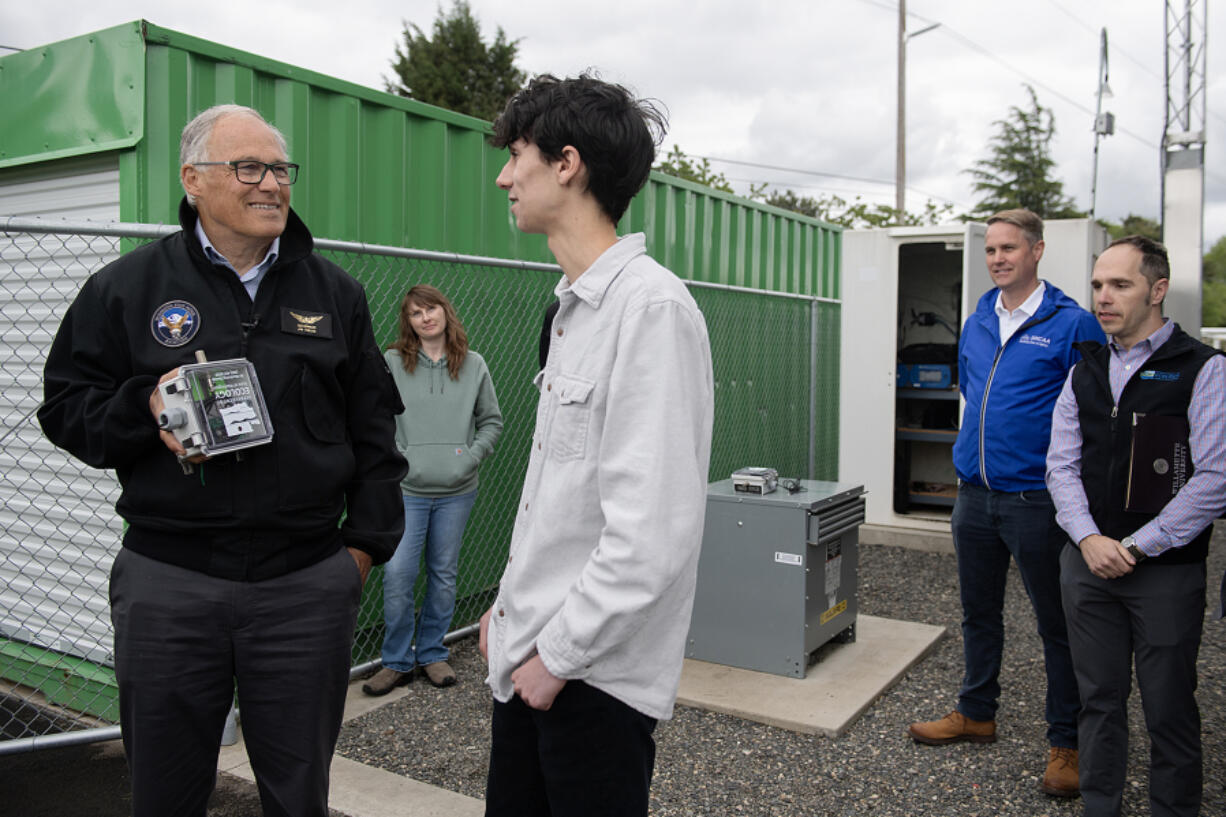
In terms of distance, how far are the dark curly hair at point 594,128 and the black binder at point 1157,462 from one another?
6.92 ft

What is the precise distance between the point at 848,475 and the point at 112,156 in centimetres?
616

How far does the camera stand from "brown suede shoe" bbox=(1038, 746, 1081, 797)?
3.49m

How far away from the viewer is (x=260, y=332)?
85.6 inches

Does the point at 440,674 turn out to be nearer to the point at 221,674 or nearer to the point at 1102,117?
the point at 221,674

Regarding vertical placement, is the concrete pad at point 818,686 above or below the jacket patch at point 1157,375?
below

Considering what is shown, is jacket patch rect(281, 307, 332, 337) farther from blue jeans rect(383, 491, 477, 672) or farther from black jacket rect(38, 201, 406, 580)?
blue jeans rect(383, 491, 477, 672)

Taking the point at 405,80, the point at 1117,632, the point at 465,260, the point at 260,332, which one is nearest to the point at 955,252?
the point at 465,260

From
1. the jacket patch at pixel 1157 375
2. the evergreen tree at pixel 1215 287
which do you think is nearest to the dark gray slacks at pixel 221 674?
the jacket patch at pixel 1157 375

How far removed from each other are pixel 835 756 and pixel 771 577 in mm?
990

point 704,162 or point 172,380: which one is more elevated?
point 704,162

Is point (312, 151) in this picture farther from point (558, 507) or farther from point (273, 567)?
point (558, 507)

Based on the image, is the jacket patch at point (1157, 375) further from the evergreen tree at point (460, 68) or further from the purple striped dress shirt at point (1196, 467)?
the evergreen tree at point (460, 68)

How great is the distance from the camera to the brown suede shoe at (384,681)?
4.57 m

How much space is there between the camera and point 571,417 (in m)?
1.65
